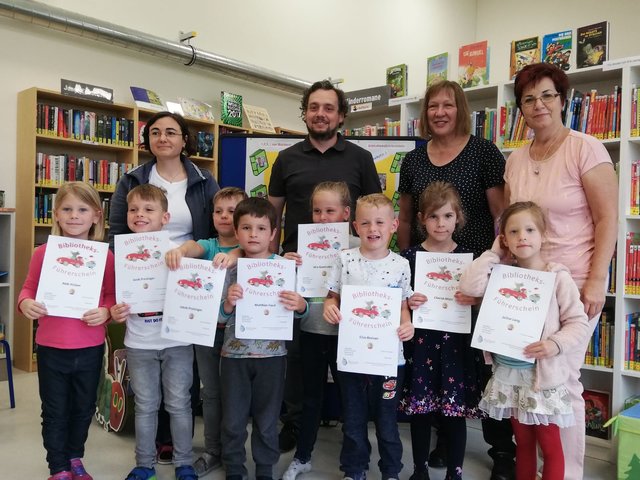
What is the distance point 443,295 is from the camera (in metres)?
2.07

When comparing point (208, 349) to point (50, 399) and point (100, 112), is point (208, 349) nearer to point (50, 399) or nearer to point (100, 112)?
point (50, 399)

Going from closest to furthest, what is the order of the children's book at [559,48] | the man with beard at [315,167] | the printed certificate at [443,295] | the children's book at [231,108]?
1. the printed certificate at [443,295]
2. the man with beard at [315,167]
3. the children's book at [559,48]
4. the children's book at [231,108]

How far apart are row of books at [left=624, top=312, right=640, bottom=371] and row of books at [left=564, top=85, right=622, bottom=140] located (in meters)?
1.06

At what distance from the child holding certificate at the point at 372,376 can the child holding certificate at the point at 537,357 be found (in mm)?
306

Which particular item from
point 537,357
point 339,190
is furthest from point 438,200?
point 537,357

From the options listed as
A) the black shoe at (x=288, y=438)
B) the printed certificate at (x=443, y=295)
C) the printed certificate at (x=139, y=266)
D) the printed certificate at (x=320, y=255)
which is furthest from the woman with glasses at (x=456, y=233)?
the printed certificate at (x=139, y=266)

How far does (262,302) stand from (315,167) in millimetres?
855

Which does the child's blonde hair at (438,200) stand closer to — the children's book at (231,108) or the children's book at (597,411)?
the children's book at (597,411)

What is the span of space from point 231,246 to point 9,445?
168 cm

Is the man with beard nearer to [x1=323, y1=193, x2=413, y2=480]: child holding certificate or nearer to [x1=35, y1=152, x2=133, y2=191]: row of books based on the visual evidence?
[x1=323, y1=193, x2=413, y2=480]: child holding certificate

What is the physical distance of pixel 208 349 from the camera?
92.9 inches

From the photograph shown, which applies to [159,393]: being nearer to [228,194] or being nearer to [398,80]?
[228,194]

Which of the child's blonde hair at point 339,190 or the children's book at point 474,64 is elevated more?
the children's book at point 474,64

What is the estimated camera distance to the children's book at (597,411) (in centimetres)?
301
